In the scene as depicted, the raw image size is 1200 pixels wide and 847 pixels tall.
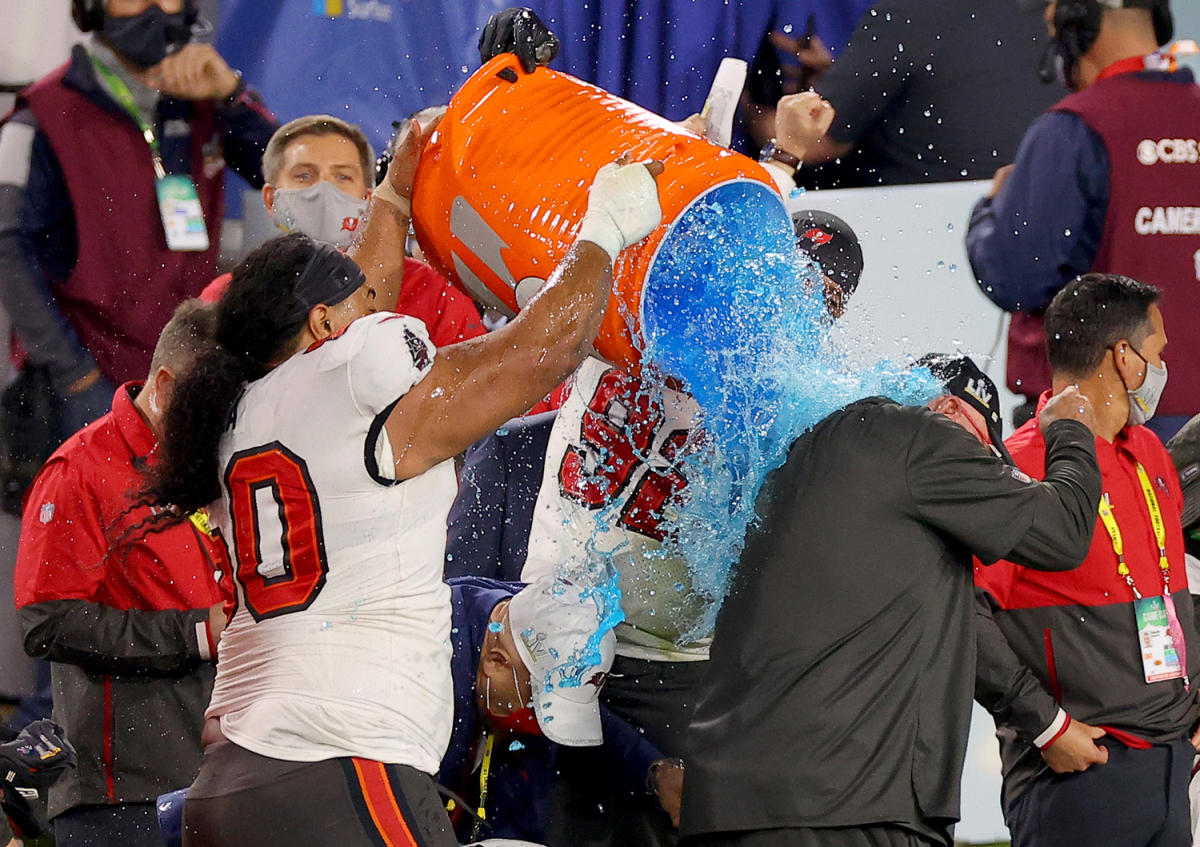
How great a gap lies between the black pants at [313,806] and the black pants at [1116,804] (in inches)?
82.6

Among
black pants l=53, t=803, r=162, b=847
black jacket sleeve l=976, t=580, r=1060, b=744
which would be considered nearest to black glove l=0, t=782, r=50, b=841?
black pants l=53, t=803, r=162, b=847

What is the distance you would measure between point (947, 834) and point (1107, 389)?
1883 millimetres

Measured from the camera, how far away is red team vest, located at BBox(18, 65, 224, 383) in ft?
15.6

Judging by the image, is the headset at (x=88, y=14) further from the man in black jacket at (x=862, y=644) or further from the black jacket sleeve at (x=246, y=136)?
the man in black jacket at (x=862, y=644)

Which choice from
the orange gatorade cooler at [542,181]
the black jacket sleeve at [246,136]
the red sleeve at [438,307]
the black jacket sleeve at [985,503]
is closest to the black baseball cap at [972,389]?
the black jacket sleeve at [985,503]

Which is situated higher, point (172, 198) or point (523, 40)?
point (523, 40)

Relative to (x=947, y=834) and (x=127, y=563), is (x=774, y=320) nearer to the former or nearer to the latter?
(x=947, y=834)

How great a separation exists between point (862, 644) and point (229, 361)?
1.27m

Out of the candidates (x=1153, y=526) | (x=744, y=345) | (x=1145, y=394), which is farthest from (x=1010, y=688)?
(x=744, y=345)

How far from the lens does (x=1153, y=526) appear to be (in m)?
4.09

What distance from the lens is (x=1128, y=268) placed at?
5.29 metres

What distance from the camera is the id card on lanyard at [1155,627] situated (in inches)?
155

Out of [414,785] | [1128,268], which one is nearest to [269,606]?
[414,785]

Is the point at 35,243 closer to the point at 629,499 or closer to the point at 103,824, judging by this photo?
the point at 103,824
